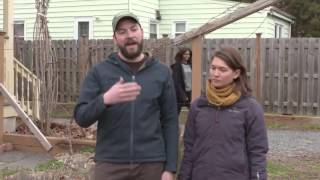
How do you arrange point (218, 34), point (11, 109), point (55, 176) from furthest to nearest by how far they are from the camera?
point (218, 34), point (11, 109), point (55, 176)

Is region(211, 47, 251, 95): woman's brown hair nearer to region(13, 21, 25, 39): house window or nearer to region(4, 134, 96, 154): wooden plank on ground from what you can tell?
region(4, 134, 96, 154): wooden plank on ground

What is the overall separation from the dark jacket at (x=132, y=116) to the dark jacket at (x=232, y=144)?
7.6 inches

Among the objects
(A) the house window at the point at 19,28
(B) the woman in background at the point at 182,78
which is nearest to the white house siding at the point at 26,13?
(A) the house window at the point at 19,28

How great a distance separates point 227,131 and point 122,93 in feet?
2.50

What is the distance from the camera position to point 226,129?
136 inches

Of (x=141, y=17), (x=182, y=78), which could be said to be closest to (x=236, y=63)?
(x=182, y=78)

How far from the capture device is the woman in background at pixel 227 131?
3445mm

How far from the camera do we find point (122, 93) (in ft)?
9.99

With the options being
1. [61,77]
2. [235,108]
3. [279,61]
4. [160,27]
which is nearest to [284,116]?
[279,61]

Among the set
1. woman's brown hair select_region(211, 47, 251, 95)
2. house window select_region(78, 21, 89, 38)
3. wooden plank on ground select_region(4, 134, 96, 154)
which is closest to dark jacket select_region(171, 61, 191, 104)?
wooden plank on ground select_region(4, 134, 96, 154)

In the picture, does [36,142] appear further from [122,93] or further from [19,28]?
[19,28]

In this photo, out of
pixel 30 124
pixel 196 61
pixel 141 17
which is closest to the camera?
pixel 196 61

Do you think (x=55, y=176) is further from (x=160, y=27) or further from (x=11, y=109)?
(x=160, y=27)

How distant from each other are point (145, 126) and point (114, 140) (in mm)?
200
